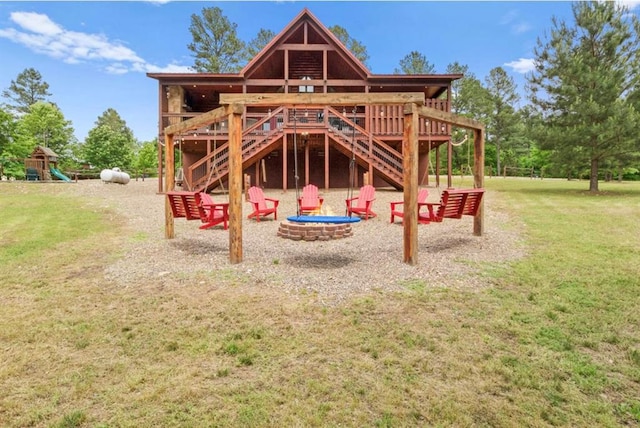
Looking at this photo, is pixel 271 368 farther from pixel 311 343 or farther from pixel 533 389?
pixel 533 389

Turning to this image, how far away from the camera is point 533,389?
260cm

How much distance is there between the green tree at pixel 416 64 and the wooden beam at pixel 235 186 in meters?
37.0

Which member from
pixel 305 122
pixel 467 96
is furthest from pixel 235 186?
pixel 467 96

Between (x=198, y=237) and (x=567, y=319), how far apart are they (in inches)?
269

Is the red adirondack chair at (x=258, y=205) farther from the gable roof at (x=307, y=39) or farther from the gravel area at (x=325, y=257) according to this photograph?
the gable roof at (x=307, y=39)

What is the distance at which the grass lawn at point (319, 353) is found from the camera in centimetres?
236

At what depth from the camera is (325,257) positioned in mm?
6320

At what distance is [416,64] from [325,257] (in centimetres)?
3800

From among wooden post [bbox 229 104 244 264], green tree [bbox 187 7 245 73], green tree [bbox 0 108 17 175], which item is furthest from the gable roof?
green tree [bbox 0 108 17 175]

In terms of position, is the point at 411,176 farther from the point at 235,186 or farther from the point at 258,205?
the point at 258,205

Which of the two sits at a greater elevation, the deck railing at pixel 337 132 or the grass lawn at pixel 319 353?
the deck railing at pixel 337 132

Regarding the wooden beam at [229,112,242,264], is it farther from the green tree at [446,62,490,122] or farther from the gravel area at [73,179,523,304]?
the green tree at [446,62,490,122]

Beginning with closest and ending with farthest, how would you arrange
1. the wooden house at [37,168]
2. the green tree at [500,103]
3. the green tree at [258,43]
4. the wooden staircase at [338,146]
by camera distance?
the wooden staircase at [338,146]
the wooden house at [37,168]
the green tree at [258,43]
the green tree at [500,103]

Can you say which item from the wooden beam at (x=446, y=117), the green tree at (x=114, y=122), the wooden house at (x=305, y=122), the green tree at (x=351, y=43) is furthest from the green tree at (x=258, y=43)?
the green tree at (x=114, y=122)
